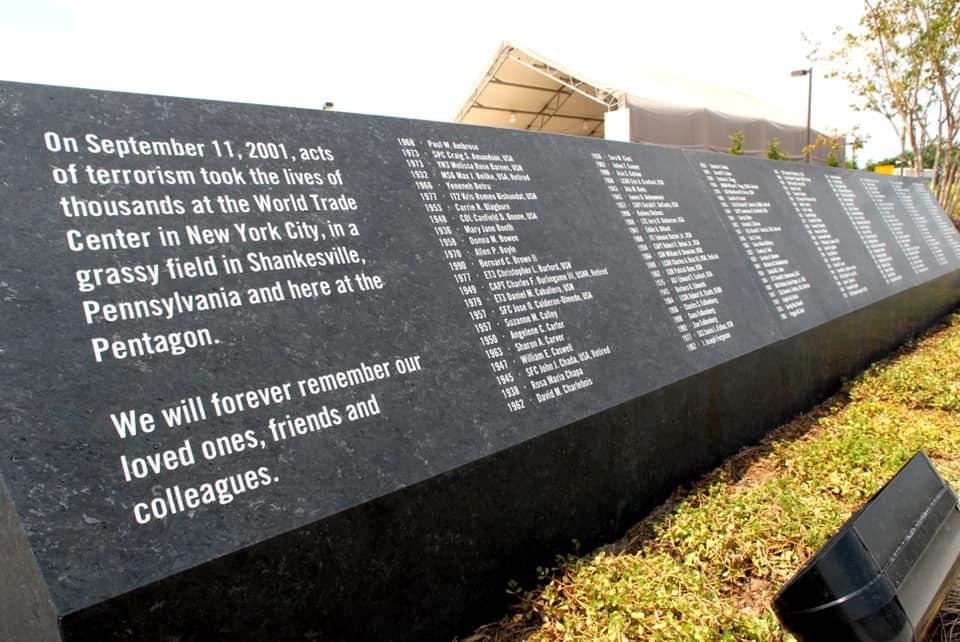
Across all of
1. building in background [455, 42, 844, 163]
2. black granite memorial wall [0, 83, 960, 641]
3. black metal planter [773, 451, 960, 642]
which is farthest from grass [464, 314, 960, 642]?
building in background [455, 42, 844, 163]

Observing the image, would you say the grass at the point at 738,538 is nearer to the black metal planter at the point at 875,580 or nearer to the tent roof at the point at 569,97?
the black metal planter at the point at 875,580

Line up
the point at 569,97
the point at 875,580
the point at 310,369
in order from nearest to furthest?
the point at 875,580
the point at 310,369
the point at 569,97

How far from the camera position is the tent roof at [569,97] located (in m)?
14.7

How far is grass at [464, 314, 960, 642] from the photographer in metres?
1.95

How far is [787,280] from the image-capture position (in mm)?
3945

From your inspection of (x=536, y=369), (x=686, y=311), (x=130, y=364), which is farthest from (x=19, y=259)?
(x=686, y=311)

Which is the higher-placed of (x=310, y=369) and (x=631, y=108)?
(x=631, y=108)

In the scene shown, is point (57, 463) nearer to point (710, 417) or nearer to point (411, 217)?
point (411, 217)

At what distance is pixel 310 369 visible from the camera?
1.70m

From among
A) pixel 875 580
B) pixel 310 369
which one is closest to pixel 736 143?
pixel 875 580

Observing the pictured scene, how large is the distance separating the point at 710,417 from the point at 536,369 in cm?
130

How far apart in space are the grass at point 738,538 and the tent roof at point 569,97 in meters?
12.0

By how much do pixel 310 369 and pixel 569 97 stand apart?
19.4 m

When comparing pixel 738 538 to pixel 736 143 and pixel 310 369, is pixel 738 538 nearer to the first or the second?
pixel 310 369
